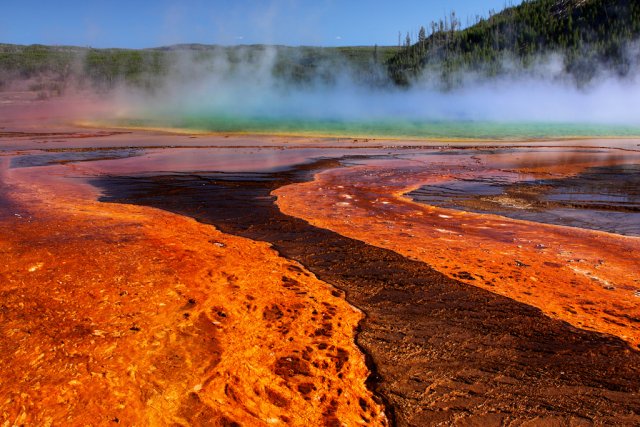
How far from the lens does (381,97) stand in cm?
7731

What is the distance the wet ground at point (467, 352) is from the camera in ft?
9.45

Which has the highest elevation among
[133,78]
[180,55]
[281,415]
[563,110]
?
[180,55]

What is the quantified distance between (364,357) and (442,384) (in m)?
0.56

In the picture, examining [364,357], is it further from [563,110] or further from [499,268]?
[563,110]

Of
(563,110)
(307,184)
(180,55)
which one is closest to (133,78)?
(180,55)

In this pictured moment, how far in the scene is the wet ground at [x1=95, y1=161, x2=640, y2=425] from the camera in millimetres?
2879

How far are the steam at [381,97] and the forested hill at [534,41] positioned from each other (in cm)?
157

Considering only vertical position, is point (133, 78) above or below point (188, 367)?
above

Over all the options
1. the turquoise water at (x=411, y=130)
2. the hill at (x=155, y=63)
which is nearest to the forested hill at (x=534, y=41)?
the hill at (x=155, y=63)

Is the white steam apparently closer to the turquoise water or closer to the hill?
the hill

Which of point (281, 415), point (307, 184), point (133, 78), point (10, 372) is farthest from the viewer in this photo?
point (133, 78)

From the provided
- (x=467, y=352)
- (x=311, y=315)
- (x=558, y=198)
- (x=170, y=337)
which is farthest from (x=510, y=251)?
(x=558, y=198)

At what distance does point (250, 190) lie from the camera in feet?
32.7

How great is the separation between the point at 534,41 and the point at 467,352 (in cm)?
8639
